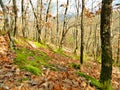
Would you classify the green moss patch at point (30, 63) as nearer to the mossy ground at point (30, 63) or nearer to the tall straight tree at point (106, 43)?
the mossy ground at point (30, 63)

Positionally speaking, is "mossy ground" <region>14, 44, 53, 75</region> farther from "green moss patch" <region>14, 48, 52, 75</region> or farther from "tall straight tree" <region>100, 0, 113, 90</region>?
"tall straight tree" <region>100, 0, 113, 90</region>

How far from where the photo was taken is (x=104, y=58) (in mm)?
10516

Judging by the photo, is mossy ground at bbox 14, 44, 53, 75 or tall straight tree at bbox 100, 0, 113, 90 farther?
mossy ground at bbox 14, 44, 53, 75

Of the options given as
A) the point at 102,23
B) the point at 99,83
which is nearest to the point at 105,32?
the point at 102,23

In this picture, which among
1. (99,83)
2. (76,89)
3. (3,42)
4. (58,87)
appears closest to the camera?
(58,87)

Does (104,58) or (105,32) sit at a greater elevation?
(105,32)

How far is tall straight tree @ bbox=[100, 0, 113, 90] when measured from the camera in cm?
1008

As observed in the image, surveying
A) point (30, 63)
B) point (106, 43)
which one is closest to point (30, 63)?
point (30, 63)

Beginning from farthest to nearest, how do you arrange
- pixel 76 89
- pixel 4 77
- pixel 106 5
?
pixel 106 5 → pixel 4 77 → pixel 76 89

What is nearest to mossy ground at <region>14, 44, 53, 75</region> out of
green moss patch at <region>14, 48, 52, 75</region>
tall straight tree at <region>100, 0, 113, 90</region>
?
green moss patch at <region>14, 48, 52, 75</region>

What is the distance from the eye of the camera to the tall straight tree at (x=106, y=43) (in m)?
10.1

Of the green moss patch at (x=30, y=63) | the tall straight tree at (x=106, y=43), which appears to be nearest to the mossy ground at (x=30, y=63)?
the green moss patch at (x=30, y=63)

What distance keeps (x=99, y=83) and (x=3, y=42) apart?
946 centimetres

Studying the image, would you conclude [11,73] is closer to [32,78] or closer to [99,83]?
[32,78]
